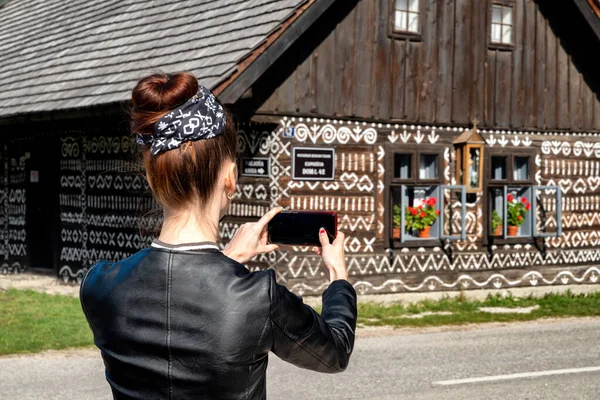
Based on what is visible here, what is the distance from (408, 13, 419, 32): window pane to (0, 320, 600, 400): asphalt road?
541 centimetres

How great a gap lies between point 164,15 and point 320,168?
4.24 meters

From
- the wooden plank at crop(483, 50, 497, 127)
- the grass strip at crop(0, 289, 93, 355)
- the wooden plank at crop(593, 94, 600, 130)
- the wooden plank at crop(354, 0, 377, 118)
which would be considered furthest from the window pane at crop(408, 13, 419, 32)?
the grass strip at crop(0, 289, 93, 355)

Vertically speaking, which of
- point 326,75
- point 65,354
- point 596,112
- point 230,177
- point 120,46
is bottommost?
point 65,354

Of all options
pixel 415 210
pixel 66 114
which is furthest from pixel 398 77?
pixel 66 114

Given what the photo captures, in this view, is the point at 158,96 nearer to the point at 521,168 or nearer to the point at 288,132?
the point at 288,132

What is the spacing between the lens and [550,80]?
16188mm

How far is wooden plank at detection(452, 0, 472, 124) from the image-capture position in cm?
1519

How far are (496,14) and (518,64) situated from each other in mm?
877

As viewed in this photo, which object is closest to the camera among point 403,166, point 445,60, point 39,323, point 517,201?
point 39,323

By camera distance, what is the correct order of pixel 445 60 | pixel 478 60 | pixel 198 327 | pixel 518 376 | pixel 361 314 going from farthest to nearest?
1. pixel 478 60
2. pixel 445 60
3. pixel 361 314
4. pixel 518 376
5. pixel 198 327

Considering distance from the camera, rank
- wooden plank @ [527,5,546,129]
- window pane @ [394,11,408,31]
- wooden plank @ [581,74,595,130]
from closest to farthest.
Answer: window pane @ [394,11,408,31] < wooden plank @ [527,5,546,129] < wooden plank @ [581,74,595,130]

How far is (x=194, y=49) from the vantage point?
13.9m

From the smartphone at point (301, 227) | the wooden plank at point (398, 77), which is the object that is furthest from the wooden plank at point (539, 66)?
the smartphone at point (301, 227)

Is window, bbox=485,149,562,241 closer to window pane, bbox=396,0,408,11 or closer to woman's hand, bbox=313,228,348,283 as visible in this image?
window pane, bbox=396,0,408,11
